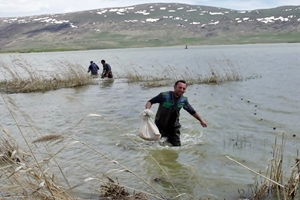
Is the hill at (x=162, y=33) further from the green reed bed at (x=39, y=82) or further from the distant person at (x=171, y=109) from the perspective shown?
the distant person at (x=171, y=109)

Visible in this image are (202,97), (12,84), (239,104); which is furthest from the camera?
(12,84)

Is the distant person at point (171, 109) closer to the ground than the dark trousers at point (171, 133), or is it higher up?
higher up

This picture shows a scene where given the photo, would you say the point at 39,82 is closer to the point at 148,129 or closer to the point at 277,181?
the point at 148,129

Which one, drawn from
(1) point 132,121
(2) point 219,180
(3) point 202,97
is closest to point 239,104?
(3) point 202,97

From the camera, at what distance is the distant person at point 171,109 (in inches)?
338

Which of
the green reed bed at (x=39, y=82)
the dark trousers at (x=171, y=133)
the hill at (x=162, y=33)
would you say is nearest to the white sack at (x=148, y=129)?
the dark trousers at (x=171, y=133)

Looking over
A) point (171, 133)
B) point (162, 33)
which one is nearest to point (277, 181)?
→ point (171, 133)

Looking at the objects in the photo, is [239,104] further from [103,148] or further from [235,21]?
[235,21]

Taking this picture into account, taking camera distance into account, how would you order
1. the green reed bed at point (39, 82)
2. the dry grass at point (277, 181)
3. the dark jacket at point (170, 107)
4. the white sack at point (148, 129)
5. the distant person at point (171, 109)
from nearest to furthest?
the dry grass at point (277, 181), the white sack at point (148, 129), the distant person at point (171, 109), the dark jacket at point (170, 107), the green reed bed at point (39, 82)

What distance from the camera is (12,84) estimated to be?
859 inches

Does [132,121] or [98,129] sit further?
[132,121]

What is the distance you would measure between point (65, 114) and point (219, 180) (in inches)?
346

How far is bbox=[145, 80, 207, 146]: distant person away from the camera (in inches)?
338

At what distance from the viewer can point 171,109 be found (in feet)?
28.9
